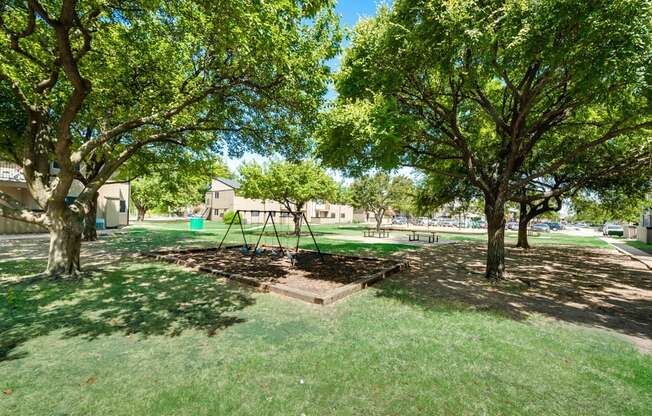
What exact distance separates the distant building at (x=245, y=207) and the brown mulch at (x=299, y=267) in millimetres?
30080

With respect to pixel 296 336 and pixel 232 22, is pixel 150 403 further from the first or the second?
pixel 232 22

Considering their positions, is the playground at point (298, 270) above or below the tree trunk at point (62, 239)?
below

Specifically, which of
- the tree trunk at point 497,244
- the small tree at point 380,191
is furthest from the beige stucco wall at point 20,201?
the small tree at point 380,191

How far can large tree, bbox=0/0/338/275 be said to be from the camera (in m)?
5.44

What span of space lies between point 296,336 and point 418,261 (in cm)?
910

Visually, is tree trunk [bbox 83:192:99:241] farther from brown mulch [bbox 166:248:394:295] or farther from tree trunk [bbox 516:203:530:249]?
tree trunk [bbox 516:203:530:249]

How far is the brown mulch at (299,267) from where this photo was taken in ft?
26.2

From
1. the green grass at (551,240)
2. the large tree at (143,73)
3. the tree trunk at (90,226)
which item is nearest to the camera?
the large tree at (143,73)

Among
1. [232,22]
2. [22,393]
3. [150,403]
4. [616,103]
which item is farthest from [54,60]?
[616,103]

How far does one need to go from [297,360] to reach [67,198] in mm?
26426

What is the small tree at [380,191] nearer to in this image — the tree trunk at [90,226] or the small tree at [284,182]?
the small tree at [284,182]

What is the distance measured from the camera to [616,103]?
7.23 m

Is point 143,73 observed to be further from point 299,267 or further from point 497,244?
point 497,244

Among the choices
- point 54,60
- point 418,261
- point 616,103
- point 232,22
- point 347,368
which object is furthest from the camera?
Answer: point 418,261
